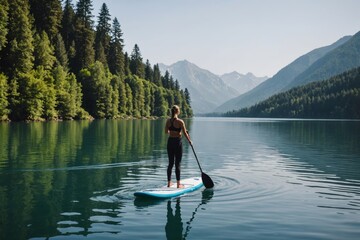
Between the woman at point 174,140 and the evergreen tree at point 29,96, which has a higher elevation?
the evergreen tree at point 29,96

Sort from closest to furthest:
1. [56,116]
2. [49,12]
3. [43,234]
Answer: [43,234], [56,116], [49,12]

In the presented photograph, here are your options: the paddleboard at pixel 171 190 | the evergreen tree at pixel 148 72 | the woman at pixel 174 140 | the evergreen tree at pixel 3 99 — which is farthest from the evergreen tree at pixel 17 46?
the evergreen tree at pixel 148 72

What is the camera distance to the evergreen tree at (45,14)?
105137 millimetres

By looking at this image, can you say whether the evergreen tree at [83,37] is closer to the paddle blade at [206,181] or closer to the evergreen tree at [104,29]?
the evergreen tree at [104,29]

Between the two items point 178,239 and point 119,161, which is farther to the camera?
point 119,161

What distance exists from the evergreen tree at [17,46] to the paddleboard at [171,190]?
64.1 metres

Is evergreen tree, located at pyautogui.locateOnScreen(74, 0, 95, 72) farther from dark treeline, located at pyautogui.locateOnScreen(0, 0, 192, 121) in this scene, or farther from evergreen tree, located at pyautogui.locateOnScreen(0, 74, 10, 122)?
evergreen tree, located at pyautogui.locateOnScreen(0, 74, 10, 122)

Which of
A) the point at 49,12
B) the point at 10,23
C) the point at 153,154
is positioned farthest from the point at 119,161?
the point at 49,12

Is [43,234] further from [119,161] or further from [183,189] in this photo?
[119,161]

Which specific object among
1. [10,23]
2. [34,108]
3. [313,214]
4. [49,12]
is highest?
[49,12]

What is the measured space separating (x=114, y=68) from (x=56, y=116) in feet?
205

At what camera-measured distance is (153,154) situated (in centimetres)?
3084

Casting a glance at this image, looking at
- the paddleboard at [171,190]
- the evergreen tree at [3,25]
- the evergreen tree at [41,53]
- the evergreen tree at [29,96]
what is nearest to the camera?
the paddleboard at [171,190]

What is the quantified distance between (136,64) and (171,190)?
15847cm
